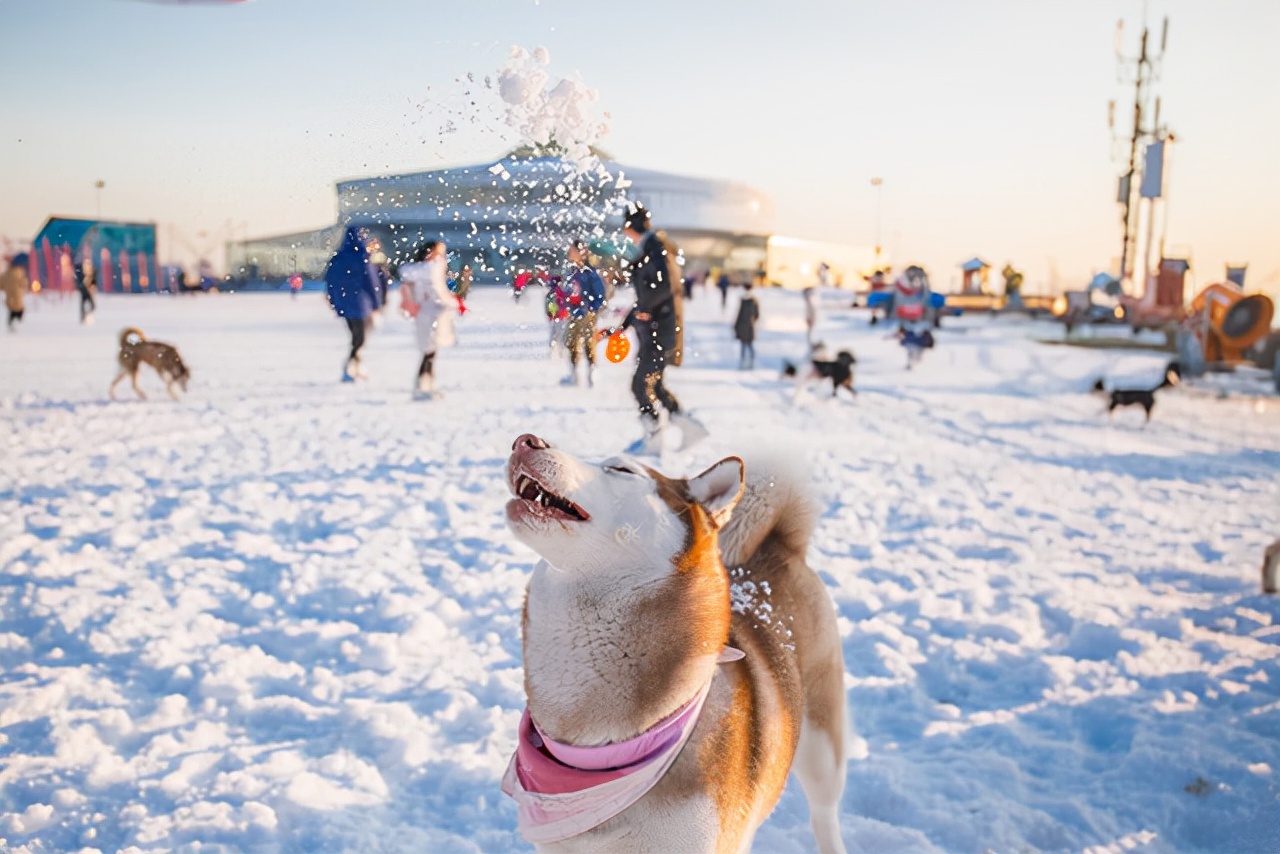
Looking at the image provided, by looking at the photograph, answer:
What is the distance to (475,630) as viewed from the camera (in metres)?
4.55

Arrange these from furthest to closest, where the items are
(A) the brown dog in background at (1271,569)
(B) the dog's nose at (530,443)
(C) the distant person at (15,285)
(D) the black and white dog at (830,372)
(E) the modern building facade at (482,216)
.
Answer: (C) the distant person at (15,285) < (D) the black and white dog at (830,372) < (A) the brown dog in background at (1271,569) < (E) the modern building facade at (482,216) < (B) the dog's nose at (530,443)

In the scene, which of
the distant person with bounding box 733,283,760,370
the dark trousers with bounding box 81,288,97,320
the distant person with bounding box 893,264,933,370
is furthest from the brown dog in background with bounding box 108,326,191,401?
the distant person with bounding box 893,264,933,370

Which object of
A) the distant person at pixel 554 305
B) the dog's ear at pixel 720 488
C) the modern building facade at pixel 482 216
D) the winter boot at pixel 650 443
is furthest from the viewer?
the winter boot at pixel 650 443

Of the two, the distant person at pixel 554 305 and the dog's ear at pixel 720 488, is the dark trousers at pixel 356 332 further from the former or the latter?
the dog's ear at pixel 720 488

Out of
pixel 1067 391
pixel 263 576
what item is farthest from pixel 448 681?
pixel 1067 391

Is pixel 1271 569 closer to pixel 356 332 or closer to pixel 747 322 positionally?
pixel 356 332

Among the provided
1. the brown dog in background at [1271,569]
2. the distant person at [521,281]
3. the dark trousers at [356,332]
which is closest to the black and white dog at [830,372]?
the dark trousers at [356,332]

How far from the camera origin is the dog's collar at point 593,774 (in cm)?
183

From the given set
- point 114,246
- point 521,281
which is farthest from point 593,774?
point 114,246

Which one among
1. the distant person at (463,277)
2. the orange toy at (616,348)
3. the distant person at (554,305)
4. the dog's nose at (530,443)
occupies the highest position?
the distant person at (463,277)

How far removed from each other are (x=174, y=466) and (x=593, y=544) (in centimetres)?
743

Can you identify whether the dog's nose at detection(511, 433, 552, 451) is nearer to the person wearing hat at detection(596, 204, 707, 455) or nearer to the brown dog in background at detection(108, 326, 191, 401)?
the person wearing hat at detection(596, 204, 707, 455)

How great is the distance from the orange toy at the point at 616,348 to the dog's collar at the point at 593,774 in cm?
100

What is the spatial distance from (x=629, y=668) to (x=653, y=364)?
10.5 feet
